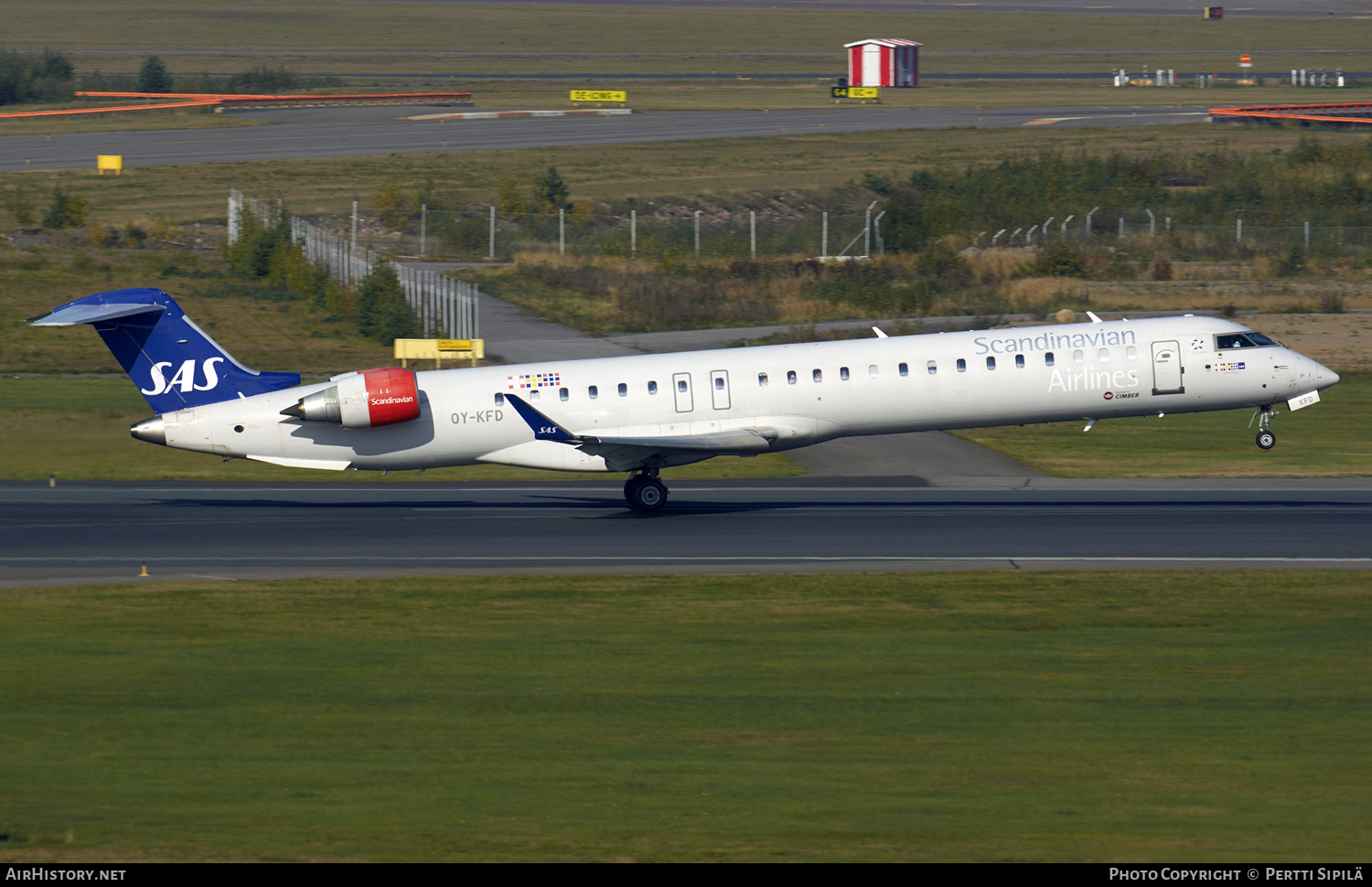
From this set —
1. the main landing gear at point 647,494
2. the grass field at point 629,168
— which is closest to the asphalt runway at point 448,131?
the grass field at point 629,168

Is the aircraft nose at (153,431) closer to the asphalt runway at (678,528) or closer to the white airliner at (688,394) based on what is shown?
the white airliner at (688,394)

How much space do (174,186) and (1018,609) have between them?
72888 millimetres

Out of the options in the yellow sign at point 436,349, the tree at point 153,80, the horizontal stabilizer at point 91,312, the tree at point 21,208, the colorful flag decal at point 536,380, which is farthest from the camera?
the tree at point 153,80

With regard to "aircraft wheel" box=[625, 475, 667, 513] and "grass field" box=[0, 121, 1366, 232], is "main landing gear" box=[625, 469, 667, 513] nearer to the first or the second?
"aircraft wheel" box=[625, 475, 667, 513]

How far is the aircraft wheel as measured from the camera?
32562 millimetres

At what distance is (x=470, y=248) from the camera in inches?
2997

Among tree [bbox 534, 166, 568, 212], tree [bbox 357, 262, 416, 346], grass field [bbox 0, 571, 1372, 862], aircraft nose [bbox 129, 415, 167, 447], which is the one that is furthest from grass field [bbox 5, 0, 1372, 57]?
grass field [bbox 0, 571, 1372, 862]

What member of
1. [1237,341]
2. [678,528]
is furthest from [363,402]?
[1237,341]

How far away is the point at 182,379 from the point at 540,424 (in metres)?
7.62

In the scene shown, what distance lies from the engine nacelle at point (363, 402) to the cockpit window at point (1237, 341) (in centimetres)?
1682

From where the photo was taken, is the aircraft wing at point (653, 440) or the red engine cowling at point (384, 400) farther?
the red engine cowling at point (384, 400)

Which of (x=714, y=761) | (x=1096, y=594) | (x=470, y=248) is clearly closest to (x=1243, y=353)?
(x=1096, y=594)

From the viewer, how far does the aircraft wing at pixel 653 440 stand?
101ft
